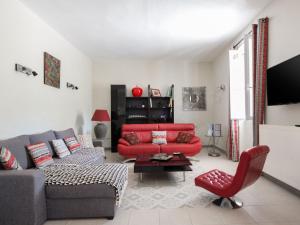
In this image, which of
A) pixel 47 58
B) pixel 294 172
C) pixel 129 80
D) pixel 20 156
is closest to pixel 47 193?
pixel 20 156

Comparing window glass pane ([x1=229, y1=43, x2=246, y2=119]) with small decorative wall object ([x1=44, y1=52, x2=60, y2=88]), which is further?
window glass pane ([x1=229, y1=43, x2=246, y2=119])

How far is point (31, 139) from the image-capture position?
9.61 feet

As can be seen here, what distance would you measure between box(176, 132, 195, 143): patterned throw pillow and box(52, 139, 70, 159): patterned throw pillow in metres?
2.60

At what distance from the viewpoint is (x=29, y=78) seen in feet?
10.5

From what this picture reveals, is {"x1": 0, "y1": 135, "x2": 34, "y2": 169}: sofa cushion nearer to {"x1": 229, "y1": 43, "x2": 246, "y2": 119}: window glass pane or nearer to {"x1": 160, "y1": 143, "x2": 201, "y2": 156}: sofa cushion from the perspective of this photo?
{"x1": 160, "y1": 143, "x2": 201, "y2": 156}: sofa cushion

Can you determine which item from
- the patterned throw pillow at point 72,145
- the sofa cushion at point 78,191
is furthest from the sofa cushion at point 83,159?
the sofa cushion at point 78,191

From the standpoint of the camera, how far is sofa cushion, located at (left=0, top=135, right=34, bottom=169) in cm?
241

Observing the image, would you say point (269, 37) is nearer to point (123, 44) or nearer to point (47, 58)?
point (123, 44)

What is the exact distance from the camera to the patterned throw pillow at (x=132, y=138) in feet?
15.8

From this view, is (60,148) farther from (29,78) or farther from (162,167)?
(162,167)

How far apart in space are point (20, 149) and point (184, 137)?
136 inches

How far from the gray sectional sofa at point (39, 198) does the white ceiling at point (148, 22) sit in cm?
217

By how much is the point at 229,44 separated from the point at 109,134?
420 cm

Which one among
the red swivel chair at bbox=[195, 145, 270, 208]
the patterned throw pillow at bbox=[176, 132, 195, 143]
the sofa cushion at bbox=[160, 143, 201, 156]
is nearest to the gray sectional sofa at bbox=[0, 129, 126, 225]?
the red swivel chair at bbox=[195, 145, 270, 208]
